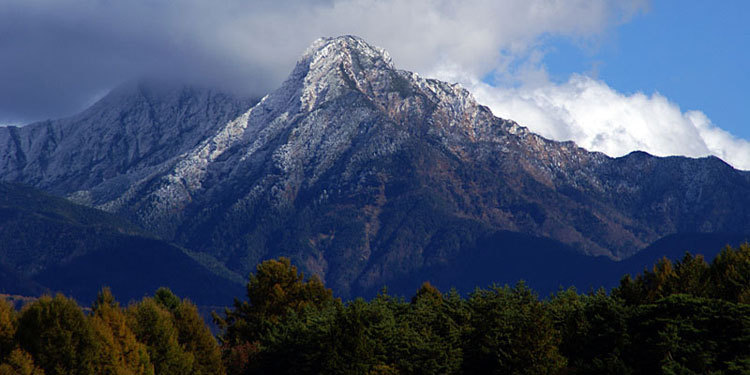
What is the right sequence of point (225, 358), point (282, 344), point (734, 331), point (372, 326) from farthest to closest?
point (225, 358) < point (282, 344) < point (372, 326) < point (734, 331)

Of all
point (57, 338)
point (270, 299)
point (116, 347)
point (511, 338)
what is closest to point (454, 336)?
point (511, 338)

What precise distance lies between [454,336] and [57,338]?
48.1 metres

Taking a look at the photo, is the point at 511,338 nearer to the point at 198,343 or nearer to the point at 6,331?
the point at 198,343

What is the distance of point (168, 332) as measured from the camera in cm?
13425

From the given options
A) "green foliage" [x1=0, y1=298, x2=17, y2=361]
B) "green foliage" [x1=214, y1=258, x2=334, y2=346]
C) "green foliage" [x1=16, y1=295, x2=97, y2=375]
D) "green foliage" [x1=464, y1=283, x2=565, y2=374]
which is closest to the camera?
"green foliage" [x1=16, y1=295, x2=97, y2=375]

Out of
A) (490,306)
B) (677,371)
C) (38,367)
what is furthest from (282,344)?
(677,371)

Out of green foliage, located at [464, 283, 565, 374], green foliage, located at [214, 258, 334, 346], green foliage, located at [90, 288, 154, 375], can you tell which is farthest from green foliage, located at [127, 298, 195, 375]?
green foliage, located at [464, 283, 565, 374]

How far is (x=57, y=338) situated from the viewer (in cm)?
11344

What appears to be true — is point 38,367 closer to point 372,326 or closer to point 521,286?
point 372,326

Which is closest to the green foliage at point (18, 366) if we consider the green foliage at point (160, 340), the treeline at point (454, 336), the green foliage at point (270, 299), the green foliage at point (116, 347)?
the treeline at point (454, 336)

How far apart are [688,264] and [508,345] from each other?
3517 centimetres

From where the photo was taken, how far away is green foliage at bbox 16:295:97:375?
11281cm

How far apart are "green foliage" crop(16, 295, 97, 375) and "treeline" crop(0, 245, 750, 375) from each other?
126mm

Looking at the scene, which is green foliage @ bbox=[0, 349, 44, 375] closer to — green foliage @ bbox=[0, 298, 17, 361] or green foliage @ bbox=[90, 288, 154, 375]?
green foliage @ bbox=[0, 298, 17, 361]
